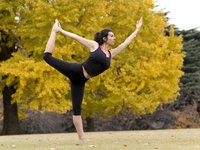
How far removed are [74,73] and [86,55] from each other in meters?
16.4

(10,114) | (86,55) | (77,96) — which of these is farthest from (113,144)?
(10,114)

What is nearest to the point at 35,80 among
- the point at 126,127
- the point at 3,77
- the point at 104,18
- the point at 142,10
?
the point at 3,77

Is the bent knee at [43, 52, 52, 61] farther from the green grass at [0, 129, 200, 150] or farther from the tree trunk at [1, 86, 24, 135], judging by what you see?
the tree trunk at [1, 86, 24, 135]

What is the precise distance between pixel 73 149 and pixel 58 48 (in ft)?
50.8

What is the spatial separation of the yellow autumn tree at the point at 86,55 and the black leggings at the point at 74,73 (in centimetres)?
1378

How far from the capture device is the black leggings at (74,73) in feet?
35.1

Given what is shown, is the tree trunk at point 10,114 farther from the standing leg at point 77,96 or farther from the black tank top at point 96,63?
the black tank top at point 96,63

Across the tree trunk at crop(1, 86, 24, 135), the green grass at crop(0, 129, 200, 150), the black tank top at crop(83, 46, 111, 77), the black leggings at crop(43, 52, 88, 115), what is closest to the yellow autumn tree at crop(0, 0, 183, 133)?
the tree trunk at crop(1, 86, 24, 135)

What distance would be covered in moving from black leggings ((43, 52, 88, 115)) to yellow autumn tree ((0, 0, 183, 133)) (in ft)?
45.2

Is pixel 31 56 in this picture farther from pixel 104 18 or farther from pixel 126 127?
pixel 126 127

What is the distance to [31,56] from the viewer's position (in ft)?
88.0

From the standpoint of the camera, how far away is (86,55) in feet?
88.7

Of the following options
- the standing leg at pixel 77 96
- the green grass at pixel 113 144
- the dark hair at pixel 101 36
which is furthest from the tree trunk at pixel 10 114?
the dark hair at pixel 101 36

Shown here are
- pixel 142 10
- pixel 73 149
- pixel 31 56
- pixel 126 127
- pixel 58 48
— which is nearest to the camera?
pixel 73 149
